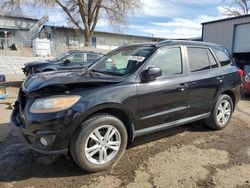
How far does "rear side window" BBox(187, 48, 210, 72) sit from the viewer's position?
4.76 m

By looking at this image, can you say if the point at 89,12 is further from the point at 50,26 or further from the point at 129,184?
the point at 129,184

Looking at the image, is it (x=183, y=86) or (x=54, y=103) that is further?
(x=183, y=86)

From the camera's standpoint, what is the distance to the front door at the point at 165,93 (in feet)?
13.1

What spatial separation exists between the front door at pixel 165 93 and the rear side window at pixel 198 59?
0.23 metres

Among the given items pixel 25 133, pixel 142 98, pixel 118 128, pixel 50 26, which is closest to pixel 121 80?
pixel 142 98

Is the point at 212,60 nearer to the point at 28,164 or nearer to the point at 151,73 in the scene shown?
the point at 151,73

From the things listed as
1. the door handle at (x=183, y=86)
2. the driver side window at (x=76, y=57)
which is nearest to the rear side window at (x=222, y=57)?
the door handle at (x=183, y=86)

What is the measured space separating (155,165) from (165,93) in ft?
3.54

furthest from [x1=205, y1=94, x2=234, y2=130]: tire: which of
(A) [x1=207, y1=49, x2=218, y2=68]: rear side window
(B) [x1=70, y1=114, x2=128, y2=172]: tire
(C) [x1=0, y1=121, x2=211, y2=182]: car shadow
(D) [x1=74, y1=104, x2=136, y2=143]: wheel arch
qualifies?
(B) [x1=70, y1=114, x2=128, y2=172]: tire

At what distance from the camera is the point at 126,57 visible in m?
4.49

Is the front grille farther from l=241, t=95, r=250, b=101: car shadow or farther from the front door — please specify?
l=241, t=95, r=250, b=101: car shadow

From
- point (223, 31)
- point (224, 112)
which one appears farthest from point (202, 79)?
point (223, 31)

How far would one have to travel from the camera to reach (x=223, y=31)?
1970 centimetres

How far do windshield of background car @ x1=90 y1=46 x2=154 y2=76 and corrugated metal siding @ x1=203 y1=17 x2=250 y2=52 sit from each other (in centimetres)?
1544
